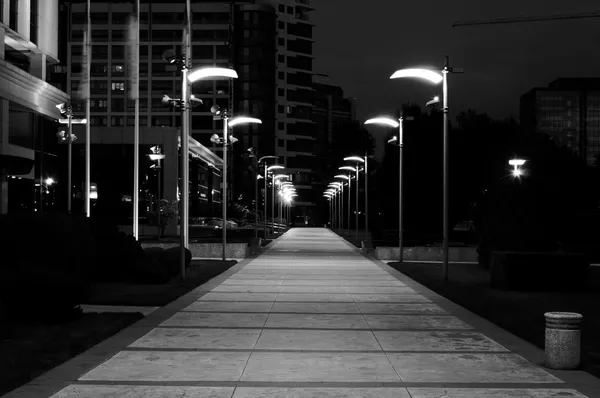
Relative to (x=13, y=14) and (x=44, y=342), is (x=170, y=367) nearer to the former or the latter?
(x=44, y=342)

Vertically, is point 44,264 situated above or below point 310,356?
above

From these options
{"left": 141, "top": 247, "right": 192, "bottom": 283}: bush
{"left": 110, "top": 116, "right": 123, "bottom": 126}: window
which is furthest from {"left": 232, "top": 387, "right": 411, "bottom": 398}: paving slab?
{"left": 110, "top": 116, "right": 123, "bottom": 126}: window

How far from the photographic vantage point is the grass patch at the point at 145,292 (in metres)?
21.9

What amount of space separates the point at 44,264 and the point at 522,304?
36.3 ft

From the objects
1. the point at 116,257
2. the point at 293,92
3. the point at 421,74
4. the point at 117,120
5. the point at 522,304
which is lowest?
the point at 522,304

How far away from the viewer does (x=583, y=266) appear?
86.0ft

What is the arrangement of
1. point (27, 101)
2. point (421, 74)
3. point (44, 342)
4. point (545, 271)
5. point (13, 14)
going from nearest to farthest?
point (44, 342)
point (545, 271)
point (421, 74)
point (13, 14)
point (27, 101)

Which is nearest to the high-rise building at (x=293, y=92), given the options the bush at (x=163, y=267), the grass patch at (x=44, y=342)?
the bush at (x=163, y=267)

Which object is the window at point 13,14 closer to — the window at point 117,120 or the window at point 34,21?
the window at point 34,21

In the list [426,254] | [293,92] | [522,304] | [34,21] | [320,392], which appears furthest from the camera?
[293,92]

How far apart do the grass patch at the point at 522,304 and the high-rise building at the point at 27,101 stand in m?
19.7

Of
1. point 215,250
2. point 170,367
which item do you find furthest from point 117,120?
point 170,367

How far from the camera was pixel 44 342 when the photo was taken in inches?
561

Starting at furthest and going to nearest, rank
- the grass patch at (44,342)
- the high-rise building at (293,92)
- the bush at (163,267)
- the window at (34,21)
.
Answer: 1. the high-rise building at (293,92)
2. the window at (34,21)
3. the bush at (163,267)
4. the grass patch at (44,342)
